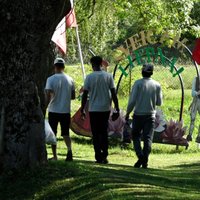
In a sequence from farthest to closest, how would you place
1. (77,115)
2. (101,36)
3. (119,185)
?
(101,36)
(77,115)
(119,185)

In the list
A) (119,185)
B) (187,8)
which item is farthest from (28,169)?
(187,8)

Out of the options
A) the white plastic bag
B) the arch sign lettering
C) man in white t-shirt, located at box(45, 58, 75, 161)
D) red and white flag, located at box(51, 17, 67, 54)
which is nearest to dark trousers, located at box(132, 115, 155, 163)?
man in white t-shirt, located at box(45, 58, 75, 161)

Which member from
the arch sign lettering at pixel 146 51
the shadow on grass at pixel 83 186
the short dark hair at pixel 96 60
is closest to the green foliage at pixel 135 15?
the arch sign lettering at pixel 146 51

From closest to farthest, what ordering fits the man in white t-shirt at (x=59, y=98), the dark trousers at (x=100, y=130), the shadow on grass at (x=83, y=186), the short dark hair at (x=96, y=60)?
the shadow on grass at (x=83, y=186) → the short dark hair at (x=96, y=60) → the dark trousers at (x=100, y=130) → the man in white t-shirt at (x=59, y=98)

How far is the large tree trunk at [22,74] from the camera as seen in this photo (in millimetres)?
9320

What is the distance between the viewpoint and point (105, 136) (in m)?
12.3

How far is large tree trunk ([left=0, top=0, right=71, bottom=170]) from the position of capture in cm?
932

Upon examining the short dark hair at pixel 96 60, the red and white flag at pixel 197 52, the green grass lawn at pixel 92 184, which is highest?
the red and white flag at pixel 197 52

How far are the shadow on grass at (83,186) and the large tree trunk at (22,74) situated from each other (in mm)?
254

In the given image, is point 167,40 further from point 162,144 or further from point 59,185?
point 59,185

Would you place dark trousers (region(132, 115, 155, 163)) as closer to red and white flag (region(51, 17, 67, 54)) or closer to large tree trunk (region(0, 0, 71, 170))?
large tree trunk (region(0, 0, 71, 170))

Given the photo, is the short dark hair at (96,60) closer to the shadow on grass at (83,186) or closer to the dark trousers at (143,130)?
the dark trousers at (143,130)

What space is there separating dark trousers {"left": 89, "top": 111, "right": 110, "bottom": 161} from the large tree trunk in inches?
98.9

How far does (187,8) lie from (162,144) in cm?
470
